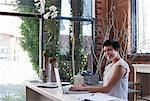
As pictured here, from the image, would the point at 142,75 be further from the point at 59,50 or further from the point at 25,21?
the point at 25,21

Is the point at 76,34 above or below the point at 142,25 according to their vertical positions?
below

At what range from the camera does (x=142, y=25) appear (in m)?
5.03

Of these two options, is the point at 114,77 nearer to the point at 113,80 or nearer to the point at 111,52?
the point at 113,80

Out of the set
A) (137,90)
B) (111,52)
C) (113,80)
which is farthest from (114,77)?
(137,90)

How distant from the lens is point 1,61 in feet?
17.1

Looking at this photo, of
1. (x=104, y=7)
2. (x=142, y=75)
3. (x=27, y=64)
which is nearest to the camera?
(x=142, y=75)

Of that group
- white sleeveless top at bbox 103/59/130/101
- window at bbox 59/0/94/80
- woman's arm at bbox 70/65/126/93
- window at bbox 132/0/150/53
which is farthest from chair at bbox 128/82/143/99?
woman's arm at bbox 70/65/126/93

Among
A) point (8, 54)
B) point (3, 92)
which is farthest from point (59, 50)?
point (3, 92)

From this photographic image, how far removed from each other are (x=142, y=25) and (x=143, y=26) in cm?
4

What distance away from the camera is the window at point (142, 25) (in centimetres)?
487

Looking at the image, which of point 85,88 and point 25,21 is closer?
point 85,88

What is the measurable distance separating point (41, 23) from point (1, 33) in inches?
30.0

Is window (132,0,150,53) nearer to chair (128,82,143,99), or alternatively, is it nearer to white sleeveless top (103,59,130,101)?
chair (128,82,143,99)

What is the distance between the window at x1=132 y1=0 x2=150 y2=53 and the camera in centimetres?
487
